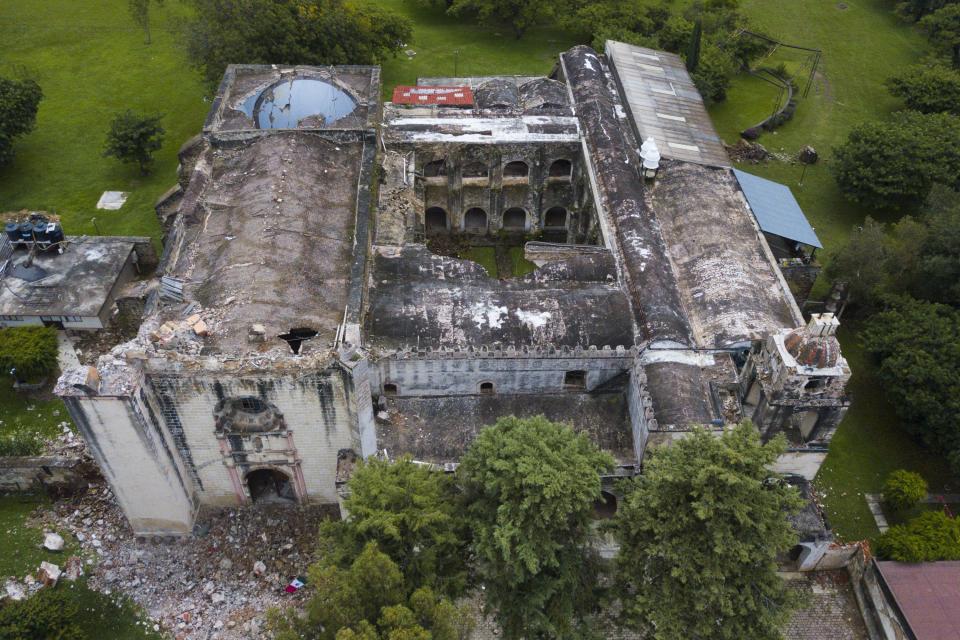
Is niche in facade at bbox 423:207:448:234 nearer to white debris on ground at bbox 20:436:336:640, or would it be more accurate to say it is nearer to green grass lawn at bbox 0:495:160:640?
white debris on ground at bbox 20:436:336:640

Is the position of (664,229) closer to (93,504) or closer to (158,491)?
(158,491)

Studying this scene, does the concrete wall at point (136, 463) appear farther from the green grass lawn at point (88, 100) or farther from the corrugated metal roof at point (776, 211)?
the corrugated metal roof at point (776, 211)

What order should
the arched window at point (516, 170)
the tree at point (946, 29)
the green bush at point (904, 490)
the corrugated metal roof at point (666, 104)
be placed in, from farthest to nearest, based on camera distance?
the tree at point (946, 29) < the corrugated metal roof at point (666, 104) < the arched window at point (516, 170) < the green bush at point (904, 490)

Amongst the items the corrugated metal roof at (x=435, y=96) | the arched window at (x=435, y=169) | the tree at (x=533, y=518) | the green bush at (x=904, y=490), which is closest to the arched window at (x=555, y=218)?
the arched window at (x=435, y=169)

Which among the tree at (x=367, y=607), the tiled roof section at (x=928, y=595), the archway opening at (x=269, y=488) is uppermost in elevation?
the tree at (x=367, y=607)

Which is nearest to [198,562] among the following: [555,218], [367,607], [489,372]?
[367,607]

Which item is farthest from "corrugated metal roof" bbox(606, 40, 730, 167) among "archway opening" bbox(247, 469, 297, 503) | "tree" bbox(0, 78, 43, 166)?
"tree" bbox(0, 78, 43, 166)

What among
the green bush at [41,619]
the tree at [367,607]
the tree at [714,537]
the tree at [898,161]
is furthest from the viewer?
the tree at [898,161]
